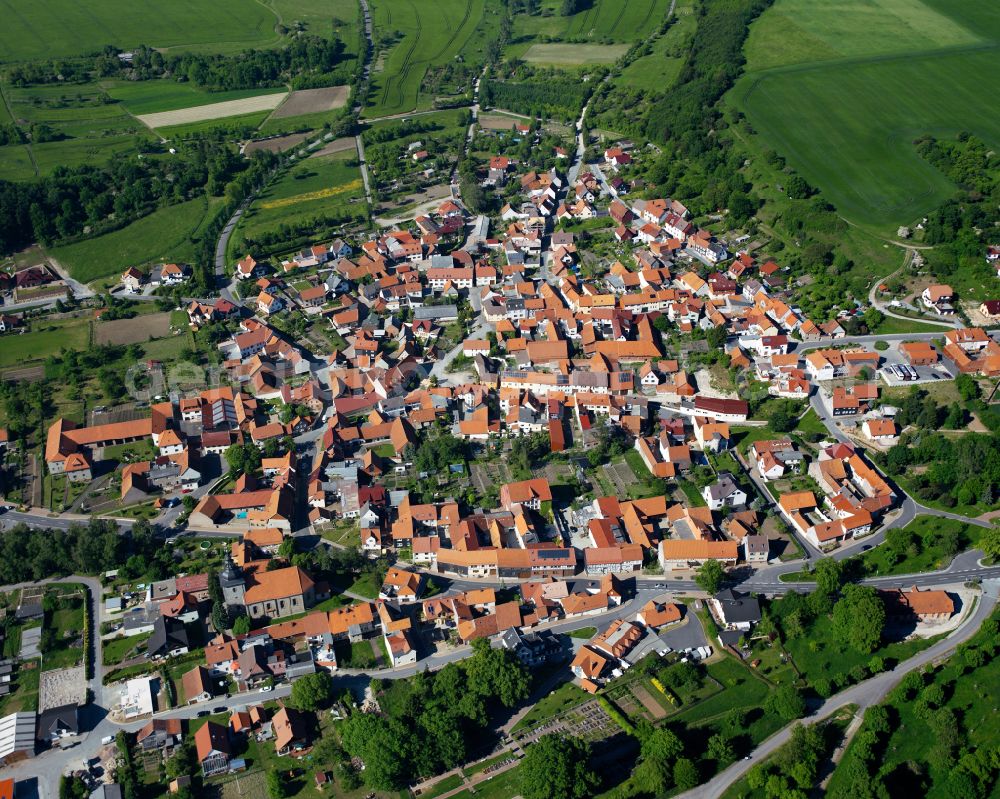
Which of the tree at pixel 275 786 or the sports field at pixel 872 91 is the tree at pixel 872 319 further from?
the tree at pixel 275 786

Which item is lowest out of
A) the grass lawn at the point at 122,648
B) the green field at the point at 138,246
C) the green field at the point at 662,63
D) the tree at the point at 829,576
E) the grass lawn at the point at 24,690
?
the grass lawn at the point at 24,690

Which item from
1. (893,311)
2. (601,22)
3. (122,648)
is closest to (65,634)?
(122,648)

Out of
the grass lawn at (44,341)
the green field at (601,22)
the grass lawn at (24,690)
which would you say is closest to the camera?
the grass lawn at (24,690)

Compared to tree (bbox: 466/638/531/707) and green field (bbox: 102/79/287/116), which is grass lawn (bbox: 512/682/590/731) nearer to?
tree (bbox: 466/638/531/707)

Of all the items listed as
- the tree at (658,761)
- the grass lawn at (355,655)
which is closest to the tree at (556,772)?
the tree at (658,761)

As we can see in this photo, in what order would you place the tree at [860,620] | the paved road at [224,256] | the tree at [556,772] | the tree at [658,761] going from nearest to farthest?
the tree at [556,772] → the tree at [658,761] → the tree at [860,620] → the paved road at [224,256]

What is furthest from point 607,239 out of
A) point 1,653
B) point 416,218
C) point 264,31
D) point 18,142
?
point 264,31
